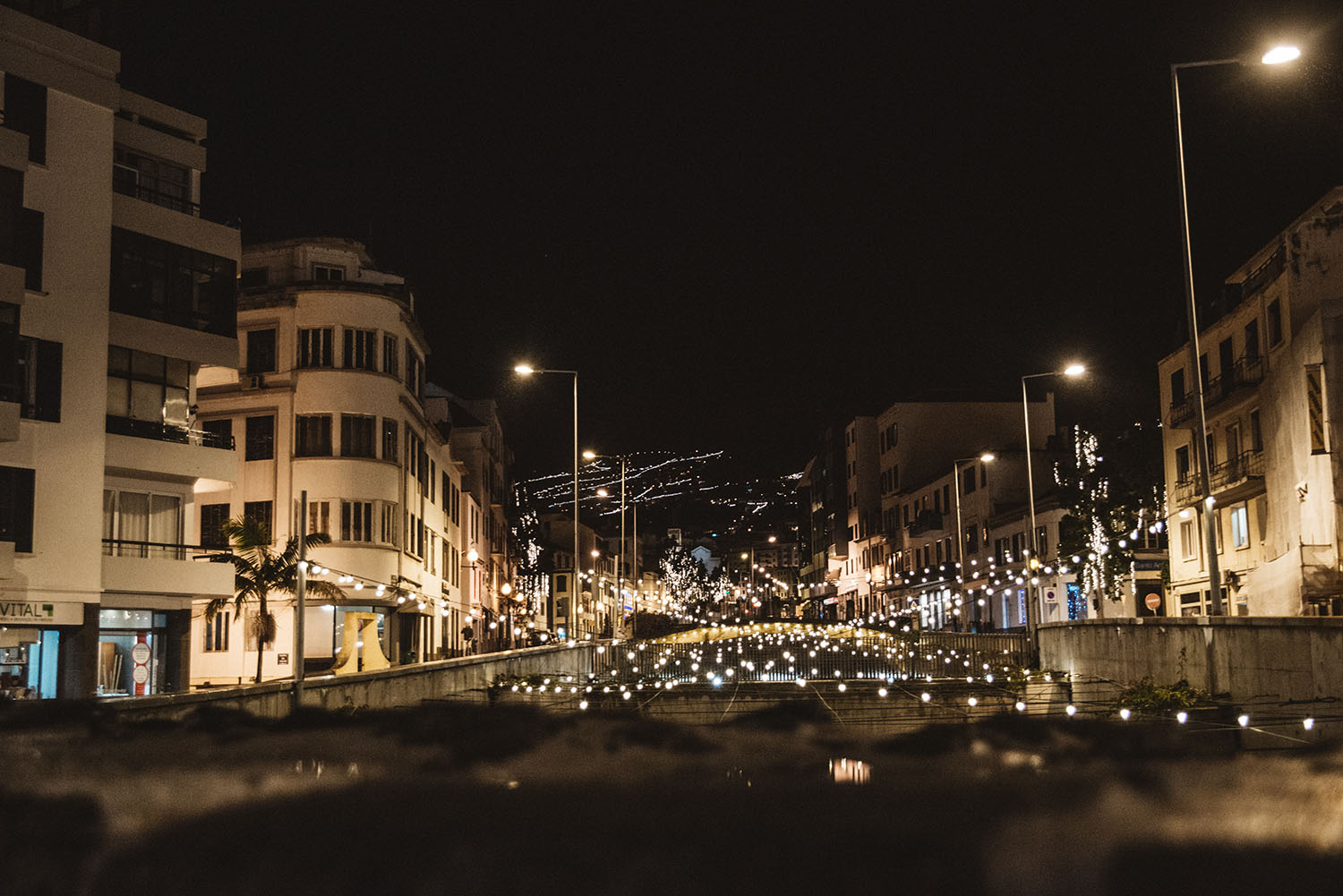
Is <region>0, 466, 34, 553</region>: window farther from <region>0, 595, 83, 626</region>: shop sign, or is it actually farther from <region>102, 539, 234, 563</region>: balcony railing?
<region>102, 539, 234, 563</region>: balcony railing

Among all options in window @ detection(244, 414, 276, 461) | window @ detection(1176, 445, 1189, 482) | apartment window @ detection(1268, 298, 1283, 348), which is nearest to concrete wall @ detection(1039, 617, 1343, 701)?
apartment window @ detection(1268, 298, 1283, 348)

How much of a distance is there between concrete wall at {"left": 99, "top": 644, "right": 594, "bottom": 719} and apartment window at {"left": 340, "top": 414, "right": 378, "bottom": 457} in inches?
429

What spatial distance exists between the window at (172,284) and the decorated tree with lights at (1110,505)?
32.5m

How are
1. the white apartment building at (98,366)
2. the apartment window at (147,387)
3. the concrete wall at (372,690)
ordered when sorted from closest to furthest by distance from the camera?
1. the concrete wall at (372,690)
2. the white apartment building at (98,366)
3. the apartment window at (147,387)

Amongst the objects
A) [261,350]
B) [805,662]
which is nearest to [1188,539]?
[805,662]

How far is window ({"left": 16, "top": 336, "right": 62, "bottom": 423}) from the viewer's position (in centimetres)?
2850

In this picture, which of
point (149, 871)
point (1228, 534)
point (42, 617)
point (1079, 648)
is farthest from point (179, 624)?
point (1228, 534)

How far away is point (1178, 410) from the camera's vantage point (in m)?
49.6

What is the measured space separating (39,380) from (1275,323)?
3514 centimetres

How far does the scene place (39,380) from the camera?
1138 inches

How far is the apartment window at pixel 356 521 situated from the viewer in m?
42.6

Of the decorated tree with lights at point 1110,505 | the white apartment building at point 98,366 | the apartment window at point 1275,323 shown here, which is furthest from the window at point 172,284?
the decorated tree with lights at point 1110,505

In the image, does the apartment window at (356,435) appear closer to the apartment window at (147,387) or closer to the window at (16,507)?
the apartment window at (147,387)

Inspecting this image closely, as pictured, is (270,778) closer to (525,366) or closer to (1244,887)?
(1244,887)
